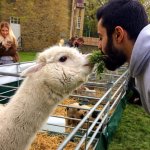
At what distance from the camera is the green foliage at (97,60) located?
128 inches

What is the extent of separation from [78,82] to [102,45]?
82 centimetres

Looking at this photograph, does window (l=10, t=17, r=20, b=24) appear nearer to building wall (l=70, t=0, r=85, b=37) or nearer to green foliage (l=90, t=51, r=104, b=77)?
building wall (l=70, t=0, r=85, b=37)

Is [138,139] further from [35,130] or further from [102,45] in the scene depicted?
[102,45]

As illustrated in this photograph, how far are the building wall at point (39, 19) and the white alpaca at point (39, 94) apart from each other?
1026 inches

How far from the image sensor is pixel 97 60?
328 cm

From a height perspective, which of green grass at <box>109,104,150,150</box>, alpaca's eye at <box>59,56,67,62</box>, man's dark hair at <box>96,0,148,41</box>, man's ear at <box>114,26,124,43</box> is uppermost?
man's dark hair at <box>96,0,148,41</box>

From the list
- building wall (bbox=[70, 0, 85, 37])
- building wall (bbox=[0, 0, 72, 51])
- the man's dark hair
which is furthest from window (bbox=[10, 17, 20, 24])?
the man's dark hair

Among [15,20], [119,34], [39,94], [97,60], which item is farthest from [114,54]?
[15,20]

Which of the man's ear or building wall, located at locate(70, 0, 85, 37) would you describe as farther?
building wall, located at locate(70, 0, 85, 37)

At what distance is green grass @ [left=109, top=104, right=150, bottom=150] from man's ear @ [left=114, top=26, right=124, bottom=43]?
4.19 m

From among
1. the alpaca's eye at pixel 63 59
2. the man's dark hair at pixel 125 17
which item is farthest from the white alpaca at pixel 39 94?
the man's dark hair at pixel 125 17

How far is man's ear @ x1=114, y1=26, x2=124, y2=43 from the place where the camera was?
2.45 meters

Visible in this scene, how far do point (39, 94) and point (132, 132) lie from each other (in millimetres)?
4660

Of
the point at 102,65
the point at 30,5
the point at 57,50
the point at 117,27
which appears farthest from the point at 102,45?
the point at 30,5
